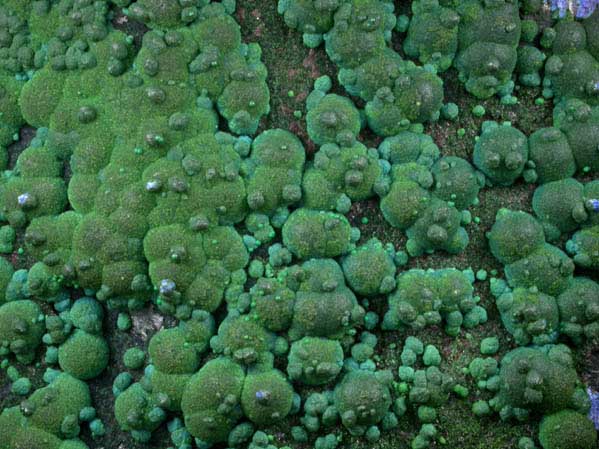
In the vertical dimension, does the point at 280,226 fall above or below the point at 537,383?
above

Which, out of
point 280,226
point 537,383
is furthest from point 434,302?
point 280,226

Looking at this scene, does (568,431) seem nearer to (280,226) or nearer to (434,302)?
(434,302)

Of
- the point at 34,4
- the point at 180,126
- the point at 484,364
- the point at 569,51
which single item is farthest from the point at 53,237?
the point at 569,51

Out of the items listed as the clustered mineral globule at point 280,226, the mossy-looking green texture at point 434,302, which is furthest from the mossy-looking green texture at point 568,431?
the mossy-looking green texture at point 434,302

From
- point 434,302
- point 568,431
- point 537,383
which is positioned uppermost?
point 434,302

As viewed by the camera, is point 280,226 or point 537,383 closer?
point 537,383

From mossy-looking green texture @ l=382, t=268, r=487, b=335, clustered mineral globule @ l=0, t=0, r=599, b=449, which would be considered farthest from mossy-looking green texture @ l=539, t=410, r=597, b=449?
mossy-looking green texture @ l=382, t=268, r=487, b=335

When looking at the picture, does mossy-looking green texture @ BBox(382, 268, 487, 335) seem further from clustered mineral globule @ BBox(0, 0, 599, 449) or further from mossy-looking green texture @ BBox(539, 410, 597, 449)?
mossy-looking green texture @ BBox(539, 410, 597, 449)

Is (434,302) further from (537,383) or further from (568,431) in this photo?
(568,431)

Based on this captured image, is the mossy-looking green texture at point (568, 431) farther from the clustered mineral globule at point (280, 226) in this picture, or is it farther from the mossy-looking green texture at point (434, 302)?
the mossy-looking green texture at point (434, 302)
